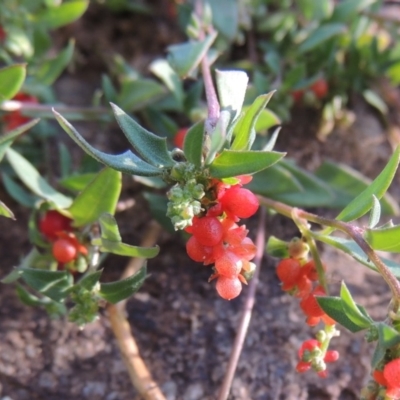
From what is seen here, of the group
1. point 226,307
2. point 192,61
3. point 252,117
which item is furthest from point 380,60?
point 252,117

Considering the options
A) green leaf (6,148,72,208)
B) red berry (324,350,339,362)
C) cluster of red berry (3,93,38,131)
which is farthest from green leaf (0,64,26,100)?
red berry (324,350,339,362)

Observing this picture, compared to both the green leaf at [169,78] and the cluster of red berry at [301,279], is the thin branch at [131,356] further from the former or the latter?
the green leaf at [169,78]

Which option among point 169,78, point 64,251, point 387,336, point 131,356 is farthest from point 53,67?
point 387,336

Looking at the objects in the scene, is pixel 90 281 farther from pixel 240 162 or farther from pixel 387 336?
pixel 387 336

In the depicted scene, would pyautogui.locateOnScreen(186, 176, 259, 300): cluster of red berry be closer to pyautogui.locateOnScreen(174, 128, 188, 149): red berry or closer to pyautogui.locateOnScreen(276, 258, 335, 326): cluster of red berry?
pyautogui.locateOnScreen(276, 258, 335, 326): cluster of red berry

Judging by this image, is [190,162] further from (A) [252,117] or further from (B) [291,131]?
(B) [291,131]

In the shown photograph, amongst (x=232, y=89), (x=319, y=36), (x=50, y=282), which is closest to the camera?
(x=232, y=89)

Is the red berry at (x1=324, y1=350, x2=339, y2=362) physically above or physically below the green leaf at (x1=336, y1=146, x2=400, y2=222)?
below
